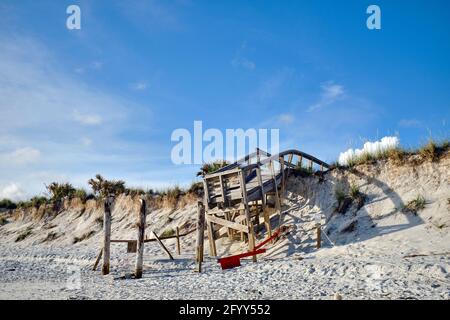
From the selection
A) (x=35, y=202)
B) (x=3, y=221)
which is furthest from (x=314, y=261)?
(x=3, y=221)

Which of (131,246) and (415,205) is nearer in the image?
(415,205)

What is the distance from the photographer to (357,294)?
7.97m

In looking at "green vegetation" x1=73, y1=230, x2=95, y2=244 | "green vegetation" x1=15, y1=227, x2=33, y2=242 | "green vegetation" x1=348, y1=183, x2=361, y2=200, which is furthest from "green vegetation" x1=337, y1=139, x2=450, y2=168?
"green vegetation" x1=15, y1=227, x2=33, y2=242

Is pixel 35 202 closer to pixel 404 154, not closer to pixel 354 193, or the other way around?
pixel 354 193

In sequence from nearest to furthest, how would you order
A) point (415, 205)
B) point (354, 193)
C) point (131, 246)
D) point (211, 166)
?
point (415, 205) < point (354, 193) < point (131, 246) < point (211, 166)

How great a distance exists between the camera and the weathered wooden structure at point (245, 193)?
Answer: 1440cm

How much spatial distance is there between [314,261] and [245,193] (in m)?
3.74

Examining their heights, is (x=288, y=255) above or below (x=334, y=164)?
below

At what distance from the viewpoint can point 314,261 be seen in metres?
11.6

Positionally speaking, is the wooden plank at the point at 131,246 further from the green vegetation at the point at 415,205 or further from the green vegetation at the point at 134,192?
the green vegetation at the point at 415,205

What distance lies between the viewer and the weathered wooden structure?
1440 cm
